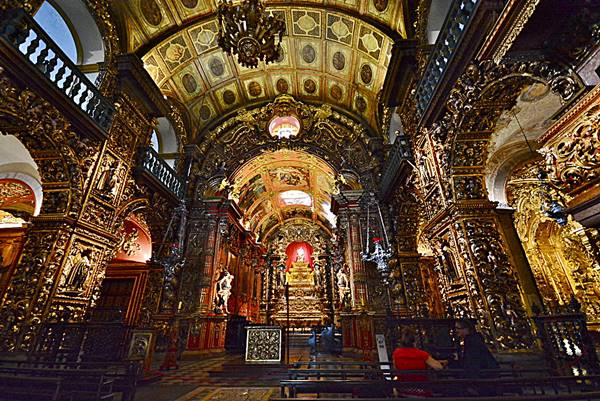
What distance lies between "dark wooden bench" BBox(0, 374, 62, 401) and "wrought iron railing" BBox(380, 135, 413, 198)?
23.9ft

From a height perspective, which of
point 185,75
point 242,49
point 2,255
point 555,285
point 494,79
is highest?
point 185,75

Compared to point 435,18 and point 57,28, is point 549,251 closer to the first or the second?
point 435,18

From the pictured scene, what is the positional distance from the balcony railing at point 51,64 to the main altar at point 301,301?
467 inches

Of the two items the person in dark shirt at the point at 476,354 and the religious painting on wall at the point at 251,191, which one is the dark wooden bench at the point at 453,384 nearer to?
the person in dark shirt at the point at 476,354

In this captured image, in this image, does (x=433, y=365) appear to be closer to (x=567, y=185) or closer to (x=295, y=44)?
(x=567, y=185)

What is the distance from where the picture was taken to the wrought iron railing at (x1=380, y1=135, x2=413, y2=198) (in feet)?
22.2

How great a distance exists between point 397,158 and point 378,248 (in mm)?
2677

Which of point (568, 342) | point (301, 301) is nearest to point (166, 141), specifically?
point (301, 301)

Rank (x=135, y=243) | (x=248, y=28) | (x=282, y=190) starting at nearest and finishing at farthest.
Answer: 1. (x=248, y=28)
2. (x=135, y=243)
3. (x=282, y=190)

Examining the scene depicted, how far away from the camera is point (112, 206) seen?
20.7ft

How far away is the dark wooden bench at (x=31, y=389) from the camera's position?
285 cm

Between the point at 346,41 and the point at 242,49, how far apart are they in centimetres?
474

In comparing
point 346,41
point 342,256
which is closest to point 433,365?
point 342,256

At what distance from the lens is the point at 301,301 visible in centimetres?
1605
